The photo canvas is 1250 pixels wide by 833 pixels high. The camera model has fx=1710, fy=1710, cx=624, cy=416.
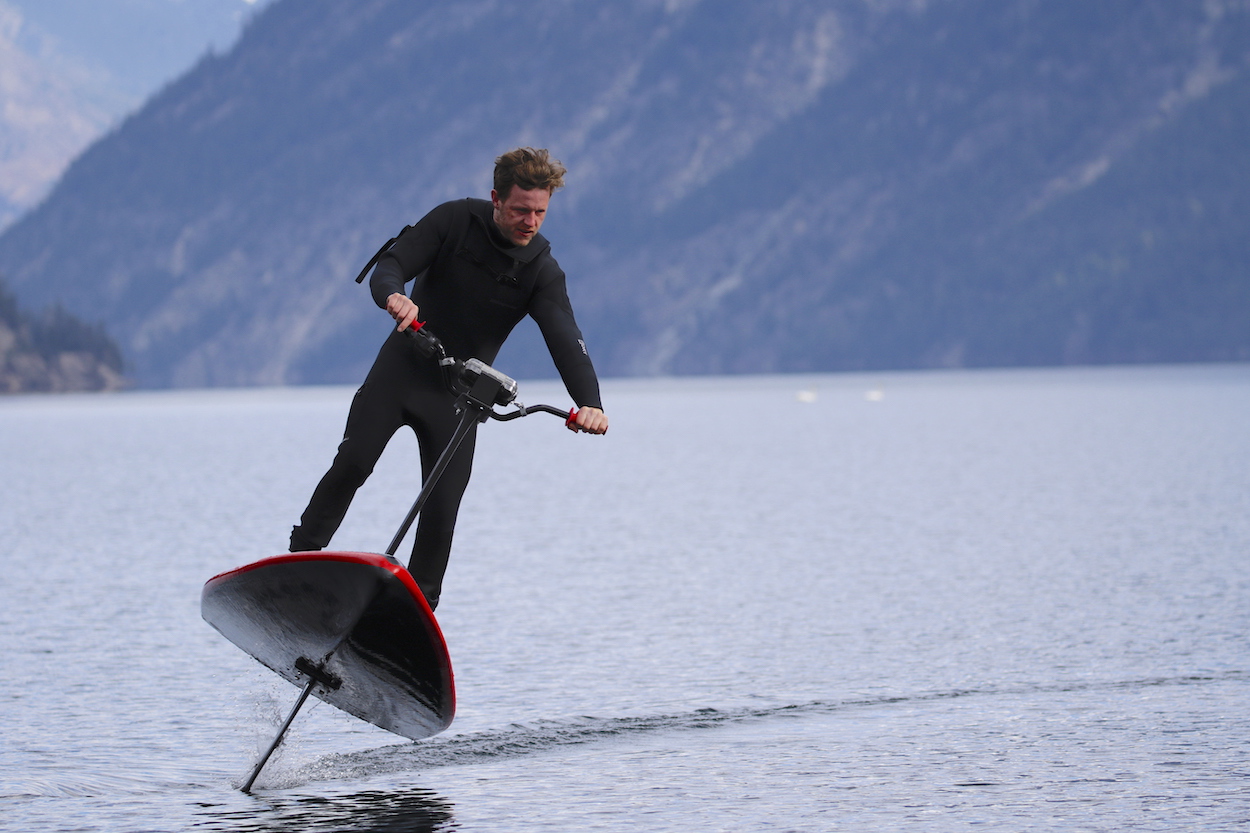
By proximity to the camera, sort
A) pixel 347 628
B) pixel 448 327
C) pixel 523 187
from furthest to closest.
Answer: pixel 448 327
pixel 523 187
pixel 347 628

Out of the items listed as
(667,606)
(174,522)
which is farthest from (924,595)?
(174,522)

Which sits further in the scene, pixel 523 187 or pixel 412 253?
pixel 412 253

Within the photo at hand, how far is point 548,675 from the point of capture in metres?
13.1

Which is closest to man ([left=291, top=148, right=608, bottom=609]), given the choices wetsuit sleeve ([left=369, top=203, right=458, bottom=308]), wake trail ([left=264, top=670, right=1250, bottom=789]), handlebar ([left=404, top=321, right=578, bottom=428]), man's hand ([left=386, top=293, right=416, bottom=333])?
wetsuit sleeve ([left=369, top=203, right=458, bottom=308])

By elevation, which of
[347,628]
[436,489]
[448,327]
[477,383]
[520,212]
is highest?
[520,212]

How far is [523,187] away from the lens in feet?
28.5

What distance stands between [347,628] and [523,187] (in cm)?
239

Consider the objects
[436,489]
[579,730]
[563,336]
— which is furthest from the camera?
[579,730]

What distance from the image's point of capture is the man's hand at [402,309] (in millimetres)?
8195

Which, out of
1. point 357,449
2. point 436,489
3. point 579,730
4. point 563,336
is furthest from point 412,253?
point 579,730

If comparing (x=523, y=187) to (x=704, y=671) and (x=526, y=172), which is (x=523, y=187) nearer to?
(x=526, y=172)

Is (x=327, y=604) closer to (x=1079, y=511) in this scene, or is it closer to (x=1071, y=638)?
(x=1071, y=638)

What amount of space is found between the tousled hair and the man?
4 cm

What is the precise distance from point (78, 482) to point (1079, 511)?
2575cm
